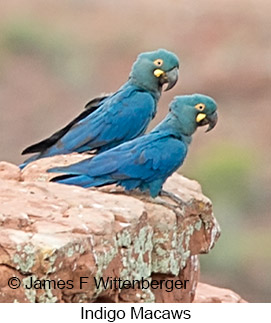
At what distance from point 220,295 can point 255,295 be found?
774mm

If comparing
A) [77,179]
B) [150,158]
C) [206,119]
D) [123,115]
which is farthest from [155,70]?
[77,179]

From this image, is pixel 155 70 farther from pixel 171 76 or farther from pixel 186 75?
pixel 186 75

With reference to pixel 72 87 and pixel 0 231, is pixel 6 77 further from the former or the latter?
pixel 0 231

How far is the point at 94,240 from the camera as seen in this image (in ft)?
8.19

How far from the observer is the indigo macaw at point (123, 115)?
339 cm

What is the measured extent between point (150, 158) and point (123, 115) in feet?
1.59

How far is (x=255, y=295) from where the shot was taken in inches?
172

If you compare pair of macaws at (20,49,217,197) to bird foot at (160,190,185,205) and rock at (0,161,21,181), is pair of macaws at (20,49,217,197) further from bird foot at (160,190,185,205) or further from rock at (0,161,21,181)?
rock at (0,161,21,181)

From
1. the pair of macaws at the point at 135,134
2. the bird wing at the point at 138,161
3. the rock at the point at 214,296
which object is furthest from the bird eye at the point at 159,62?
the rock at the point at 214,296

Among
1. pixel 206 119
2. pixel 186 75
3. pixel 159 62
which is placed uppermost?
pixel 159 62

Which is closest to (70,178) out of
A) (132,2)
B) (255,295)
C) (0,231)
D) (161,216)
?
(161,216)

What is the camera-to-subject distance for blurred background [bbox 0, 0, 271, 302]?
4844 millimetres

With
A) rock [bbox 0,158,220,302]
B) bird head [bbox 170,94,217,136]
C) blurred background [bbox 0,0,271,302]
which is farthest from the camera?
blurred background [bbox 0,0,271,302]

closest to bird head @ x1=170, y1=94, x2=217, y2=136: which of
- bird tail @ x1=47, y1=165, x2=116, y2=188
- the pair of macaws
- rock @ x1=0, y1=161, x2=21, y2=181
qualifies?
the pair of macaws
